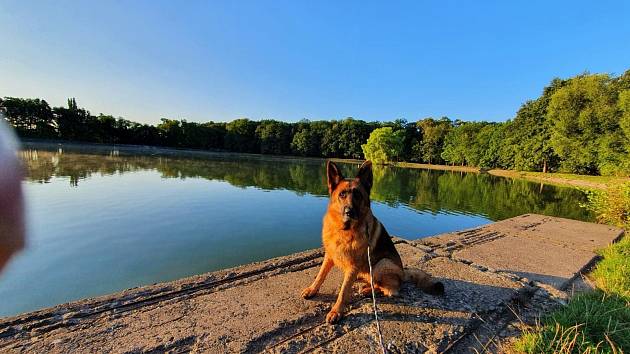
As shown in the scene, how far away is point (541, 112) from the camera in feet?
169

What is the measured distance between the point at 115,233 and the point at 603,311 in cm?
1136

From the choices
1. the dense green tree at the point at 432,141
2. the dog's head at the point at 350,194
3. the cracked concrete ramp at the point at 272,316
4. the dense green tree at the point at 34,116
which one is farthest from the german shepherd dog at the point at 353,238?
the dense green tree at the point at 34,116

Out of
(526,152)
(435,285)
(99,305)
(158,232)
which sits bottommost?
(158,232)

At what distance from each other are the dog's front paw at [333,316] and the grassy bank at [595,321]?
6.48 feet

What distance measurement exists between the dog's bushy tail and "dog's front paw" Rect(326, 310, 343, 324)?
4.24 ft

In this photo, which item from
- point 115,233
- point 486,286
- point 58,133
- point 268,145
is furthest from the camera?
point 268,145

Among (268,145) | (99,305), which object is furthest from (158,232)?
(268,145)

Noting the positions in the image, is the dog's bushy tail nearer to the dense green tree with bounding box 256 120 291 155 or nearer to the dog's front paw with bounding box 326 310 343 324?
the dog's front paw with bounding box 326 310 343 324

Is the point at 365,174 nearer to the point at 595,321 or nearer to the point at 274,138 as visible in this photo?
the point at 595,321

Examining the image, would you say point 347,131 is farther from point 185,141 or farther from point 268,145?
point 185,141

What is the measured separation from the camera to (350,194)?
3.44 meters

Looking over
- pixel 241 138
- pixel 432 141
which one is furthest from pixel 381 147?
pixel 241 138

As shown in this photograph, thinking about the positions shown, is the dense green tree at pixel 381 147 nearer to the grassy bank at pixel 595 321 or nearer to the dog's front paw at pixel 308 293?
the grassy bank at pixel 595 321

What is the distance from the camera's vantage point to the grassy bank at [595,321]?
3031mm
